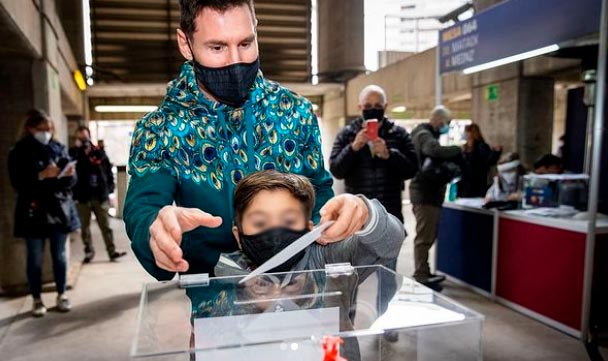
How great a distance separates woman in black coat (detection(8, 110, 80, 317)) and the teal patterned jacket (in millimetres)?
3185

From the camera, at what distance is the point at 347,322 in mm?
925

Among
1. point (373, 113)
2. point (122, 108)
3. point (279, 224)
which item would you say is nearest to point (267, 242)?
point (279, 224)

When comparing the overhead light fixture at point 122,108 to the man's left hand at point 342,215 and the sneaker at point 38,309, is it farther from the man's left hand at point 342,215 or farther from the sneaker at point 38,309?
the man's left hand at point 342,215

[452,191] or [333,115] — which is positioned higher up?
[333,115]

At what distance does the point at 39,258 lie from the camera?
12.6 ft

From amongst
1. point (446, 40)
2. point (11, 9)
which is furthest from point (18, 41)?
point (446, 40)

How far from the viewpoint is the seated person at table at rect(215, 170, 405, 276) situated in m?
0.97

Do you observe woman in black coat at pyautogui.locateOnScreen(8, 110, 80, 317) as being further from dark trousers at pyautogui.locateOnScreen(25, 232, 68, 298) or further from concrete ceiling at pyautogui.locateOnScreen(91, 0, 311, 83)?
concrete ceiling at pyautogui.locateOnScreen(91, 0, 311, 83)

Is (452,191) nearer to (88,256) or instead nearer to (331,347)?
(88,256)

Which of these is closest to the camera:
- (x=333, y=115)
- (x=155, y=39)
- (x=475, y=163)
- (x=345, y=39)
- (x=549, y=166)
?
(x=549, y=166)

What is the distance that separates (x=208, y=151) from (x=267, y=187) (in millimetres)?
151

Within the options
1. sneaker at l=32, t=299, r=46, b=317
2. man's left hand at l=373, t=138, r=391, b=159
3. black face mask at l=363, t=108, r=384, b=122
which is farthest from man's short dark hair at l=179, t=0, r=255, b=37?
sneaker at l=32, t=299, r=46, b=317

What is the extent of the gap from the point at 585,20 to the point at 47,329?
14.6ft

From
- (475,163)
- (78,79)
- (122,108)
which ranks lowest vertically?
(475,163)
